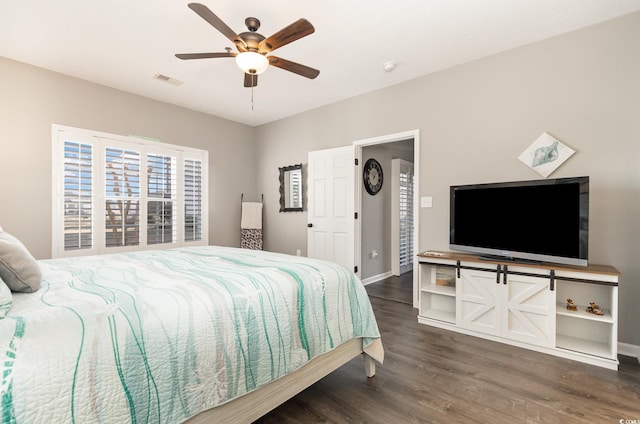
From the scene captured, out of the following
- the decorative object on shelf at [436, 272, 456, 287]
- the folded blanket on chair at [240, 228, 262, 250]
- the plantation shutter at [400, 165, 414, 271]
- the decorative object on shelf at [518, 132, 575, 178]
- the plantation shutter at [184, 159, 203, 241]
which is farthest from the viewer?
the plantation shutter at [400, 165, 414, 271]

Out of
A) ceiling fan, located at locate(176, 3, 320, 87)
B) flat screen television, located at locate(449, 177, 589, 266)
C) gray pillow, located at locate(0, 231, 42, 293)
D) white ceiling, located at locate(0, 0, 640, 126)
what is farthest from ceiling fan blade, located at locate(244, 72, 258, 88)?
flat screen television, located at locate(449, 177, 589, 266)

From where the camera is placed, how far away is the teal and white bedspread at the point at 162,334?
850 millimetres

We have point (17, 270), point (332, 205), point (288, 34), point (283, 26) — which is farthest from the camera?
point (332, 205)

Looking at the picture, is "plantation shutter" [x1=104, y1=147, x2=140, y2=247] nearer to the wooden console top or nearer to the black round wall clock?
the black round wall clock

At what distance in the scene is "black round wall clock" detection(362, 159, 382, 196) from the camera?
4609 millimetres

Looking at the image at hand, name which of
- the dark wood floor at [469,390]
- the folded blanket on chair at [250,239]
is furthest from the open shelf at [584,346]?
the folded blanket on chair at [250,239]

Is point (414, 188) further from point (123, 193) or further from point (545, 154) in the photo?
point (123, 193)

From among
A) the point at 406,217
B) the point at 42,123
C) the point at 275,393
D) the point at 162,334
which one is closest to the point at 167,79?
the point at 42,123

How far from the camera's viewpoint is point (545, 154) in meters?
2.75

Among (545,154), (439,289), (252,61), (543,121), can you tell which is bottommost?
(439,289)

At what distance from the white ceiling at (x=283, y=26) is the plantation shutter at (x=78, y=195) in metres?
0.92

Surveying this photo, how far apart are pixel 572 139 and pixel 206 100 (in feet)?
14.1

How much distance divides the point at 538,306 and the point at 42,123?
5313 millimetres

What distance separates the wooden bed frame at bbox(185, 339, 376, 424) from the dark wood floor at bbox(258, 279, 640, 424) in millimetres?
216
